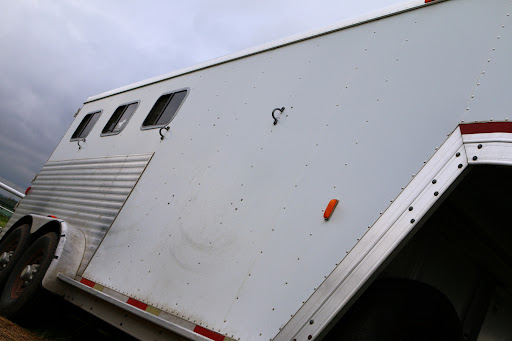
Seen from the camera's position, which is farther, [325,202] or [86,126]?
[86,126]

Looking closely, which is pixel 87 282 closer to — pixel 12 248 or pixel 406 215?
pixel 12 248

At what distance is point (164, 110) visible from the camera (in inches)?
178

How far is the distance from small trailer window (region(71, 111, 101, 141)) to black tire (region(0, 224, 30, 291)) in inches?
62.8

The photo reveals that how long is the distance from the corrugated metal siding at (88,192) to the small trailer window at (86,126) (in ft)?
1.43

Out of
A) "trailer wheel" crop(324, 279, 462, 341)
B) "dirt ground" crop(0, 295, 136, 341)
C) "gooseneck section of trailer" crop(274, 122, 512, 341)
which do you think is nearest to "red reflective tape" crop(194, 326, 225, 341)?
"gooseneck section of trailer" crop(274, 122, 512, 341)

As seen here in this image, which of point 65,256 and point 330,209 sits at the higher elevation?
point 330,209

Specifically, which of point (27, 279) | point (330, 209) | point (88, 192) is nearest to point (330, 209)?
point (330, 209)

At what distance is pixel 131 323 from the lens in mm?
3062

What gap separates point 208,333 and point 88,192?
9.26 feet

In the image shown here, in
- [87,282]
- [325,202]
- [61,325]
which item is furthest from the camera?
[61,325]

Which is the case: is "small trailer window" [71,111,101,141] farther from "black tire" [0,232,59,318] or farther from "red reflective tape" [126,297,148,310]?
"red reflective tape" [126,297,148,310]

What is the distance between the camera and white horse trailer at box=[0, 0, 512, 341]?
211cm

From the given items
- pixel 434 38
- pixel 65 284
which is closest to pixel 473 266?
pixel 434 38

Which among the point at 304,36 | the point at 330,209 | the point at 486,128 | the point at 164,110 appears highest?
Result: the point at 304,36
